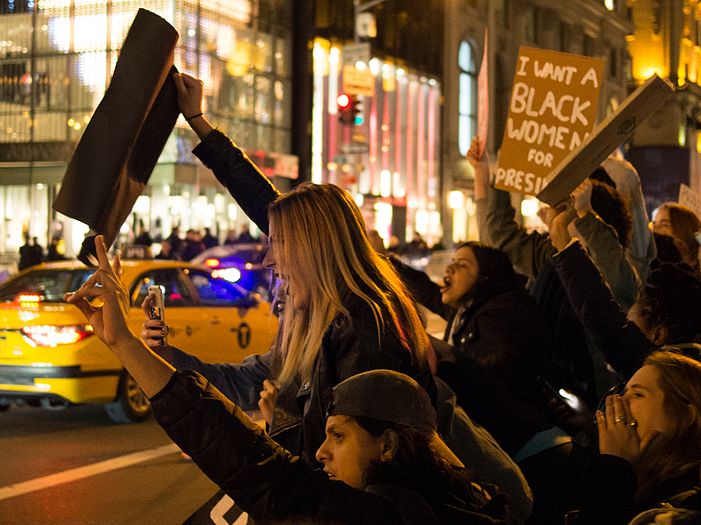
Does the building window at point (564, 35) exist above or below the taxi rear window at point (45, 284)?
above

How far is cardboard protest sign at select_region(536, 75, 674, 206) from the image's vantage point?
13.1 ft

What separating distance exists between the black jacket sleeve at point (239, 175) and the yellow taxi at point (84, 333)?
5186 mm

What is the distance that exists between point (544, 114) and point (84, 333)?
5.19 metres

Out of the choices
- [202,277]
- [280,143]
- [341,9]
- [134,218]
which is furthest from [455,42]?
[202,277]

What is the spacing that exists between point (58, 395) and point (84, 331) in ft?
2.07

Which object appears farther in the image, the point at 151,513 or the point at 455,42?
the point at 455,42

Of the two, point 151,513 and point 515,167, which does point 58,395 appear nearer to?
point 151,513

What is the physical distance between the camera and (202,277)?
12016 mm

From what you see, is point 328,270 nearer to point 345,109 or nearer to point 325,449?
point 325,449

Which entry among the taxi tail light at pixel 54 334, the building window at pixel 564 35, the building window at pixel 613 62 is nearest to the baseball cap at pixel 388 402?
the taxi tail light at pixel 54 334

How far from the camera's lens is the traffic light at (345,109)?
24.6 meters

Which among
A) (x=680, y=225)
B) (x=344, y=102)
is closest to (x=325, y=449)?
(x=680, y=225)

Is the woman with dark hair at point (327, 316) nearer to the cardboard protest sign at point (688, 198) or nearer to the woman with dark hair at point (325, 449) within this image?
the woman with dark hair at point (325, 449)

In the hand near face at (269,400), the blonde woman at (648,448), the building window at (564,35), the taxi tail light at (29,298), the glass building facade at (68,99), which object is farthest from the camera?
the building window at (564,35)
